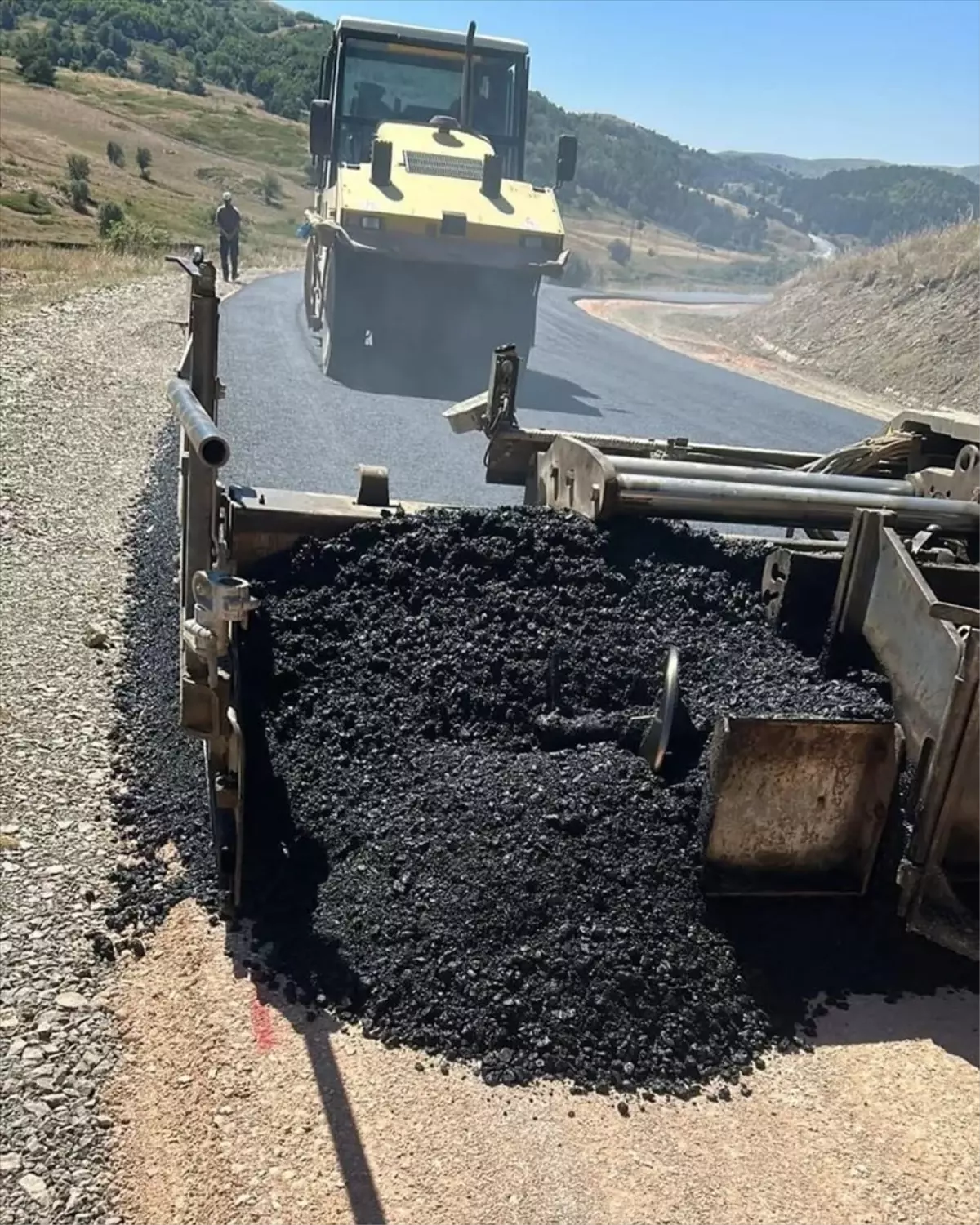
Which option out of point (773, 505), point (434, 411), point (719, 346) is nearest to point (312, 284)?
point (434, 411)

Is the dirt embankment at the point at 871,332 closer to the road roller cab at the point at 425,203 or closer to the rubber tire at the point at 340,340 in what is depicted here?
the road roller cab at the point at 425,203

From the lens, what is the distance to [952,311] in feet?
63.6

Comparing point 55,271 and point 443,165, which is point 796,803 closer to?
point 443,165

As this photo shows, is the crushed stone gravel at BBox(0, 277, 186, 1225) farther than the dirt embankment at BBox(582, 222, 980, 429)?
No

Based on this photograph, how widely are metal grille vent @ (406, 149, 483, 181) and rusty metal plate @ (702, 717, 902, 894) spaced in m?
10.2

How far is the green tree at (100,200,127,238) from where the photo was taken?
25.8 meters

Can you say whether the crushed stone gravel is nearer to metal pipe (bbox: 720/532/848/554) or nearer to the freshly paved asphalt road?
the freshly paved asphalt road

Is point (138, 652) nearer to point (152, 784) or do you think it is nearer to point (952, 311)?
point (152, 784)

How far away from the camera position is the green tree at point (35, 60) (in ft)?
181


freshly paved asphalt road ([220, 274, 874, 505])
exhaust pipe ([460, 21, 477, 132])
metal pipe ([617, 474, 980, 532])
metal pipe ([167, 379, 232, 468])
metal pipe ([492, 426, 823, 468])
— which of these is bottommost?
freshly paved asphalt road ([220, 274, 874, 505])

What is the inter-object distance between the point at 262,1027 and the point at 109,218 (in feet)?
89.7

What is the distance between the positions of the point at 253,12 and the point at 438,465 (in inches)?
4639

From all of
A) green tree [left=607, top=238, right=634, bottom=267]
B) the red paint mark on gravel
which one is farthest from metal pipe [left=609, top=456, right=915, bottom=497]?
green tree [left=607, top=238, right=634, bottom=267]

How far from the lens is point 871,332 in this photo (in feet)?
68.4
